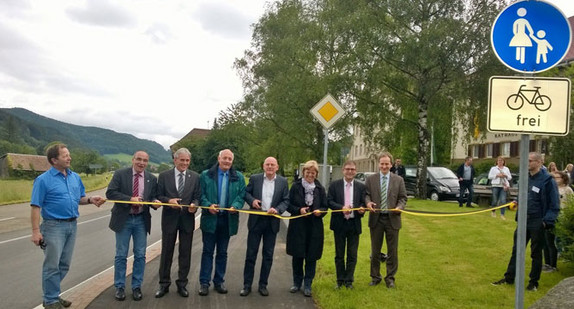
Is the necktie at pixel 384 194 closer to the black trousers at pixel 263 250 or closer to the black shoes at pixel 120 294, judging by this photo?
the black trousers at pixel 263 250

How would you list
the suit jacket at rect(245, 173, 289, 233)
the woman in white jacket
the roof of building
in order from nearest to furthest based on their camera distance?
the suit jacket at rect(245, 173, 289, 233) → the woman in white jacket → the roof of building

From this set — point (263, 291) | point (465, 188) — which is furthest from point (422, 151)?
point (263, 291)

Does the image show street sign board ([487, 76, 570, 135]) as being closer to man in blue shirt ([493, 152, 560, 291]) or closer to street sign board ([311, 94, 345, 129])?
man in blue shirt ([493, 152, 560, 291])

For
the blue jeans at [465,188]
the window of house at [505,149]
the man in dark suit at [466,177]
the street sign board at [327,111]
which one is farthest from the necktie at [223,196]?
the window of house at [505,149]

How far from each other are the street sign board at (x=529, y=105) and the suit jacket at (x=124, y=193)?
4618mm

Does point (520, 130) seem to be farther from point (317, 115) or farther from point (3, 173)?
point (3, 173)

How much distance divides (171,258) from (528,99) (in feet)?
16.2

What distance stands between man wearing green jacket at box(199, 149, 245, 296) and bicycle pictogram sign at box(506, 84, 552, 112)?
4.01 meters

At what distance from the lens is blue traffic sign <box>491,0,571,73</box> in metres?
4.25

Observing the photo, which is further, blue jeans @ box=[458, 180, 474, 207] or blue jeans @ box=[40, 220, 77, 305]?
blue jeans @ box=[458, 180, 474, 207]

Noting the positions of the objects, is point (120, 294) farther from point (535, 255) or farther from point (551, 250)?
point (551, 250)

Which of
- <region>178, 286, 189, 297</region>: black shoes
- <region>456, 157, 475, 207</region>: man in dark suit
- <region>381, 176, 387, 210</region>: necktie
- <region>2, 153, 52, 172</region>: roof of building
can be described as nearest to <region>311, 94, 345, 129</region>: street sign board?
<region>381, 176, 387, 210</region>: necktie

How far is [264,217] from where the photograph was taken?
7.33m

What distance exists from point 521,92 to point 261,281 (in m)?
4.44
